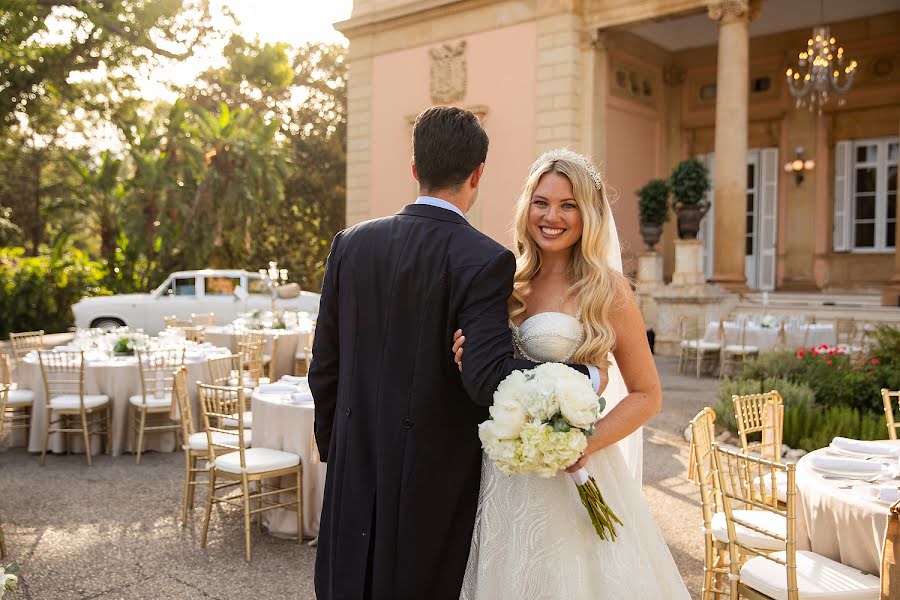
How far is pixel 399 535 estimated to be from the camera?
2.04 metres

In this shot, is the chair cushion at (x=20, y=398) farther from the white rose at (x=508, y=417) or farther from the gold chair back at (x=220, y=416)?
the white rose at (x=508, y=417)

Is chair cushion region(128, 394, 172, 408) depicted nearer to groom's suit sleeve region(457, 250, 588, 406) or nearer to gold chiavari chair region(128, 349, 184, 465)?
gold chiavari chair region(128, 349, 184, 465)

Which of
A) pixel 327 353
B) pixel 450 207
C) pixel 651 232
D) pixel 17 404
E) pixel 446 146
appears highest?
pixel 651 232

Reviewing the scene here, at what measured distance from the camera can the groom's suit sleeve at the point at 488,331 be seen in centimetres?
189

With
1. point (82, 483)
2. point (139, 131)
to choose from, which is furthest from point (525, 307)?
point (139, 131)

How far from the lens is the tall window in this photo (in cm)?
1530

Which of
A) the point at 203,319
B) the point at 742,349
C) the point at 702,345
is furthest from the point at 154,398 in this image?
the point at 742,349

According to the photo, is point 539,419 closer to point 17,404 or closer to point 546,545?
point 546,545

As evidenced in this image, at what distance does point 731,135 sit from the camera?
1328 cm

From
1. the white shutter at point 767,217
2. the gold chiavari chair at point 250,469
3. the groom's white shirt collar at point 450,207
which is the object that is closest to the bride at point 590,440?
the groom's white shirt collar at point 450,207

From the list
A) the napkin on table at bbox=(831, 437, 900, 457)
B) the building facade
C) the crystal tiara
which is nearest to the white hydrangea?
the crystal tiara

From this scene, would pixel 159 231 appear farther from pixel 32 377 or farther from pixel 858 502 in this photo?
pixel 858 502

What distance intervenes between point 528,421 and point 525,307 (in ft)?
2.00

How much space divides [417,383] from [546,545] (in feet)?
1.96
